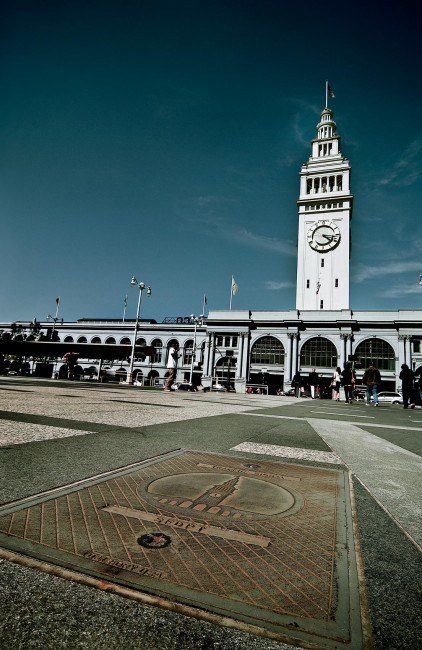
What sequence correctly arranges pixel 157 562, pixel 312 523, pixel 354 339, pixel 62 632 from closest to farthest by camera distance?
pixel 62 632 < pixel 157 562 < pixel 312 523 < pixel 354 339

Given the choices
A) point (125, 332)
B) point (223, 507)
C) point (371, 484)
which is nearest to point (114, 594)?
point (223, 507)

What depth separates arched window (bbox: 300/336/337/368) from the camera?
167 ft

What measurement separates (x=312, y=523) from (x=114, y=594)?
37.2 inches

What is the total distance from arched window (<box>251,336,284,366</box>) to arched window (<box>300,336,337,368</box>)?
343 centimetres

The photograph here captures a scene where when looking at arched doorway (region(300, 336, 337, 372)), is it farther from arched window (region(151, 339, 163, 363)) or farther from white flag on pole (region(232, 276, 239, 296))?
arched window (region(151, 339, 163, 363))

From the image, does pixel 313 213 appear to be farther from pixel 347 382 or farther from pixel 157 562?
pixel 157 562

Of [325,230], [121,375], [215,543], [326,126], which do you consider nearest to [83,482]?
[215,543]

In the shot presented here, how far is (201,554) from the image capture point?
3.95 feet

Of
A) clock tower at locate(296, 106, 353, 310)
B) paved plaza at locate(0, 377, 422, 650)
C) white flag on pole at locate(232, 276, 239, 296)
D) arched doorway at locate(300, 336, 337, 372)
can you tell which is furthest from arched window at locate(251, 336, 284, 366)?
paved plaza at locate(0, 377, 422, 650)

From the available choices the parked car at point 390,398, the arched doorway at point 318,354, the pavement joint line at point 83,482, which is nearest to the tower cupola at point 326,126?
the arched doorway at point 318,354

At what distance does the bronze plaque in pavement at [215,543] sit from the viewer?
95 cm

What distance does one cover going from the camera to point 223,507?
164cm

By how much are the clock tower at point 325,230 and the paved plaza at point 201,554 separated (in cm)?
6136

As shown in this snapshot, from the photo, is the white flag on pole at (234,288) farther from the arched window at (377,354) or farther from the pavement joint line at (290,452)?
the pavement joint line at (290,452)
